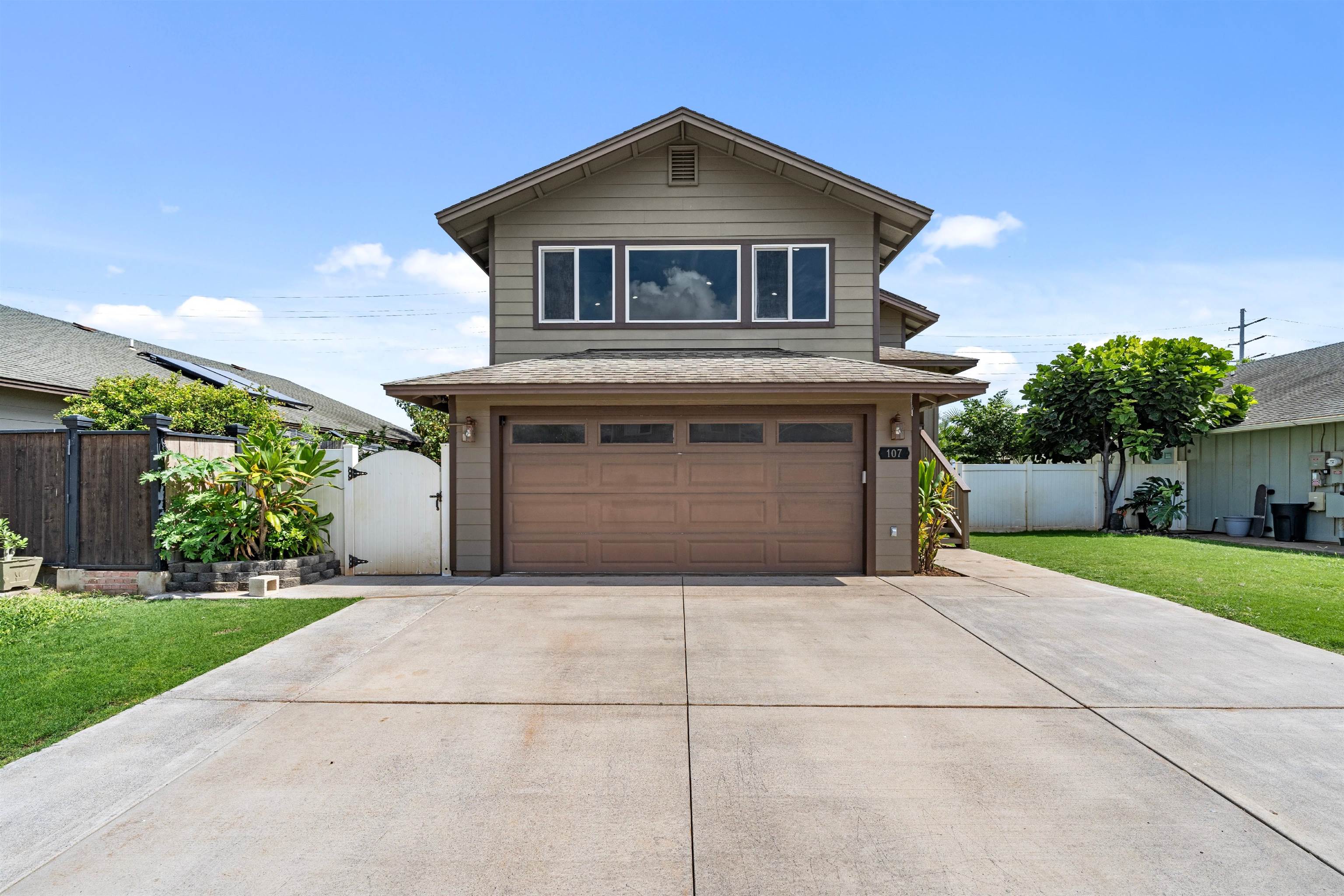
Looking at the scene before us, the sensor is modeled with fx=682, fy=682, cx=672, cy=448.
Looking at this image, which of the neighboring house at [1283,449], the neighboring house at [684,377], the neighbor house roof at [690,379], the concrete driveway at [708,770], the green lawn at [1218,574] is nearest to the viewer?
the concrete driveway at [708,770]

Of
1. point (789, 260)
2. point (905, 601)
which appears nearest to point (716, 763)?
point (905, 601)

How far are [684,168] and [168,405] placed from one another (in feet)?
34.1

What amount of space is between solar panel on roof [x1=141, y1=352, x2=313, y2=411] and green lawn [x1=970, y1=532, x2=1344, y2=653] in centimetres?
1663

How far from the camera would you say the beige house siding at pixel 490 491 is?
365 inches

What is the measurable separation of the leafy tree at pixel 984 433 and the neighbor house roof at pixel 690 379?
14.9 m

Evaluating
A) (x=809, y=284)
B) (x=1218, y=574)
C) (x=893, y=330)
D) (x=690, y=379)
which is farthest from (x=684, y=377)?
(x=1218, y=574)

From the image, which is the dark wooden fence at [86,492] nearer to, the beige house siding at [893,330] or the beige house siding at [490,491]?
the beige house siding at [490,491]

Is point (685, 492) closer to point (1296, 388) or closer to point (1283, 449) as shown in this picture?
point (1283, 449)

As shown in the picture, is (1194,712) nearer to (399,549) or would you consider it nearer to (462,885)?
(462,885)

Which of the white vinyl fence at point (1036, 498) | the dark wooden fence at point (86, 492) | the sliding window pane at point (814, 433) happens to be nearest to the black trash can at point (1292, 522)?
the white vinyl fence at point (1036, 498)

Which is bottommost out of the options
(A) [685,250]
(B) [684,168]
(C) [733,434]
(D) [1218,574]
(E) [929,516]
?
(D) [1218,574]

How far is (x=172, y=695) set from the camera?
15.0 ft

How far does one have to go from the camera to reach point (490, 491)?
9320mm

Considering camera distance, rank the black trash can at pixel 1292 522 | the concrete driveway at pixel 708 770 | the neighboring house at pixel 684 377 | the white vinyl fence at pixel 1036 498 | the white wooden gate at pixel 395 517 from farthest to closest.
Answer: the white vinyl fence at pixel 1036 498 → the black trash can at pixel 1292 522 → the white wooden gate at pixel 395 517 → the neighboring house at pixel 684 377 → the concrete driveway at pixel 708 770
